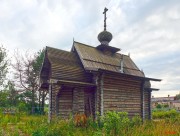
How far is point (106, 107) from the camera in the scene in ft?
47.7

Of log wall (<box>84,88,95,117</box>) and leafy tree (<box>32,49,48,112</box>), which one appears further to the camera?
leafy tree (<box>32,49,48,112</box>)

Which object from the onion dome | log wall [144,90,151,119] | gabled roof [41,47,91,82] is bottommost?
log wall [144,90,151,119]

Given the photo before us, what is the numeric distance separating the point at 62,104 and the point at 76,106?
94cm

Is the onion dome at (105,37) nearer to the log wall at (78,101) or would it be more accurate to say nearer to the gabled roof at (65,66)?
the gabled roof at (65,66)

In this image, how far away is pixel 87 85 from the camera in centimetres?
1372

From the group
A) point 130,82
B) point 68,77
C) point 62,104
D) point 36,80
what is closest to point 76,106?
point 62,104

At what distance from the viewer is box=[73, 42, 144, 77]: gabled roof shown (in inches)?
627

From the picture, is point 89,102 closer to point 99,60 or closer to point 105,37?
point 99,60

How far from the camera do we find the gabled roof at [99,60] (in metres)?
15.9

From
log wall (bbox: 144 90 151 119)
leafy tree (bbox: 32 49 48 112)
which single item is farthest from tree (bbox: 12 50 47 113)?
log wall (bbox: 144 90 151 119)

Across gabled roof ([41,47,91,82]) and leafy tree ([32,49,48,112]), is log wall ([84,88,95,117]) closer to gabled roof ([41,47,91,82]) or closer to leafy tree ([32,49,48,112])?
gabled roof ([41,47,91,82])

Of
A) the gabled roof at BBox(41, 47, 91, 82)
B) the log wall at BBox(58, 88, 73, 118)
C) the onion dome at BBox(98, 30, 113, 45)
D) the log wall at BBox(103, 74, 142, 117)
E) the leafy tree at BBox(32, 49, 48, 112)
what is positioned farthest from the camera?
the leafy tree at BBox(32, 49, 48, 112)

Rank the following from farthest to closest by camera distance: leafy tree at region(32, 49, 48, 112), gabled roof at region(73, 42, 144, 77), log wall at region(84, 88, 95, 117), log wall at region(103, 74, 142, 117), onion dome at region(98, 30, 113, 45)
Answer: leafy tree at region(32, 49, 48, 112) → onion dome at region(98, 30, 113, 45) → gabled roof at region(73, 42, 144, 77) → log wall at region(103, 74, 142, 117) → log wall at region(84, 88, 95, 117)

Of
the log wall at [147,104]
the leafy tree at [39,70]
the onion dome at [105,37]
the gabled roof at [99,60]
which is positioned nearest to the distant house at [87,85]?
the gabled roof at [99,60]
